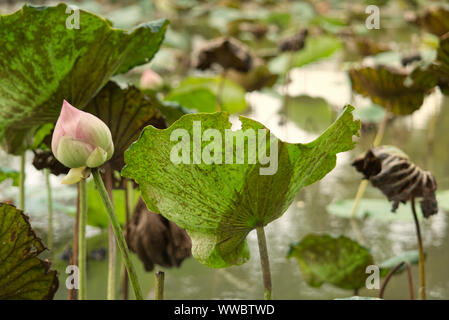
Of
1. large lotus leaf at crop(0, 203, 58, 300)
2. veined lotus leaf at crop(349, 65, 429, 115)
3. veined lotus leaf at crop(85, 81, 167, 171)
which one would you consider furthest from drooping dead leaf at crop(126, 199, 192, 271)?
veined lotus leaf at crop(349, 65, 429, 115)

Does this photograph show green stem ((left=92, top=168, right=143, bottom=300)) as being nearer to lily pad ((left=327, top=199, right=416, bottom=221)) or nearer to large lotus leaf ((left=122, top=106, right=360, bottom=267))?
large lotus leaf ((left=122, top=106, right=360, bottom=267))

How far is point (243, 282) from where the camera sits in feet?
3.05

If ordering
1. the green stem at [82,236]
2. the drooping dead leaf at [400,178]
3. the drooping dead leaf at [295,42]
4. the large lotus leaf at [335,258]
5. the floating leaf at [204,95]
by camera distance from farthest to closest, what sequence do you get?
1. the drooping dead leaf at [295,42]
2. the floating leaf at [204,95]
3. the large lotus leaf at [335,258]
4. the drooping dead leaf at [400,178]
5. the green stem at [82,236]

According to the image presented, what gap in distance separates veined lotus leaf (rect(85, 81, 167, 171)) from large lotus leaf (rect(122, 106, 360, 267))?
0.17 meters

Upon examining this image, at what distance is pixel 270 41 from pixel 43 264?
130 inches

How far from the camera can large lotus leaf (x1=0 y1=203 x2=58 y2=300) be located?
0.45m

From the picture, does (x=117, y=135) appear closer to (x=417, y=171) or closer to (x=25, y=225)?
(x=25, y=225)

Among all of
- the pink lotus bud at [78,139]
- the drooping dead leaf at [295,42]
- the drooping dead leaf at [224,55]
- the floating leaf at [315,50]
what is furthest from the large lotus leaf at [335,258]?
the floating leaf at [315,50]

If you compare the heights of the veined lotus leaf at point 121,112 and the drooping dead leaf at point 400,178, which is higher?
the veined lotus leaf at point 121,112

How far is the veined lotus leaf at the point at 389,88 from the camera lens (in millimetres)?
970

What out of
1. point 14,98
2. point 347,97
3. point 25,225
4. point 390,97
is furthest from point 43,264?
point 347,97

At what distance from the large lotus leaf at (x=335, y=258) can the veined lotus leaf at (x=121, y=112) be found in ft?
1.01

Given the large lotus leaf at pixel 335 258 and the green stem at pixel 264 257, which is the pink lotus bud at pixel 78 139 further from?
the large lotus leaf at pixel 335 258
